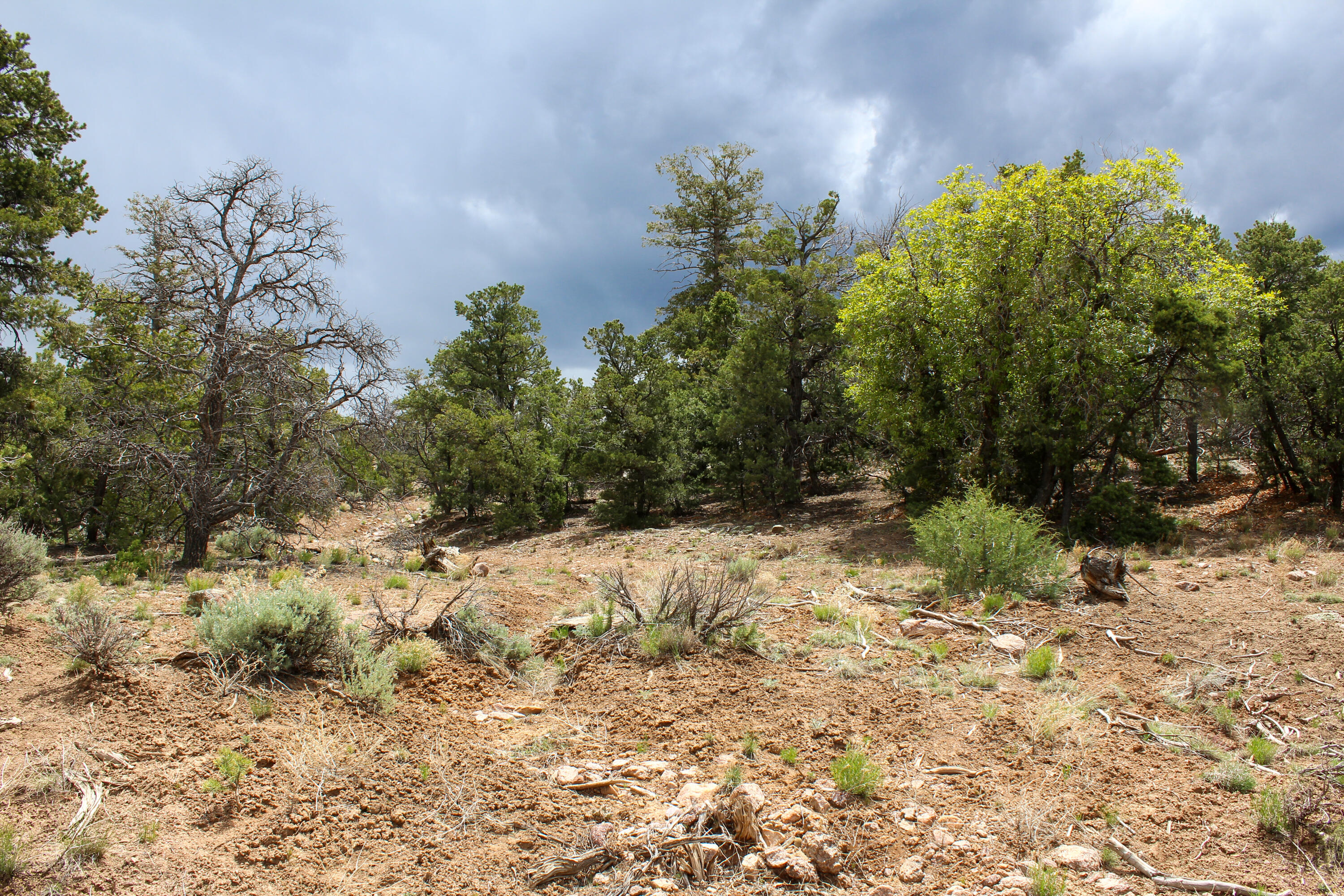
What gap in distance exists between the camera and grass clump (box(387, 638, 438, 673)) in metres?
5.24

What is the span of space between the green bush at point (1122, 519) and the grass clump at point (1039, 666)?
8666mm

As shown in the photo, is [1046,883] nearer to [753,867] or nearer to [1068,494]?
[753,867]

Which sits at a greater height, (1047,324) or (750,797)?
(1047,324)

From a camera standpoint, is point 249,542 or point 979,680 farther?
point 249,542

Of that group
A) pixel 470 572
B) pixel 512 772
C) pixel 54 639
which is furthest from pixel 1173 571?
pixel 54 639

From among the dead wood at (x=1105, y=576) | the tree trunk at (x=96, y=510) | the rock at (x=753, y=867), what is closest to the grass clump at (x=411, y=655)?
the rock at (x=753, y=867)

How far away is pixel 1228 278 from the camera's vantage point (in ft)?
42.7

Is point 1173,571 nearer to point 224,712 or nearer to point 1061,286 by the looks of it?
point 1061,286

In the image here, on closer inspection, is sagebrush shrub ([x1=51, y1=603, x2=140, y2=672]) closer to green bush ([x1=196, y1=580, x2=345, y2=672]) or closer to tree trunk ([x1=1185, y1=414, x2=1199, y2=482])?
green bush ([x1=196, y1=580, x2=345, y2=672])

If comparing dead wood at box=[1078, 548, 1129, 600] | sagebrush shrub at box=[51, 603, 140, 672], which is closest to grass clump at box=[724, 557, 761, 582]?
dead wood at box=[1078, 548, 1129, 600]

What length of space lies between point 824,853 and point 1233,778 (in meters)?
2.73

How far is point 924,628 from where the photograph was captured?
6875 mm

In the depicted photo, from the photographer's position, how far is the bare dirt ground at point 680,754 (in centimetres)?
319

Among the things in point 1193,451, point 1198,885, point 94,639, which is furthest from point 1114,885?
point 1193,451
